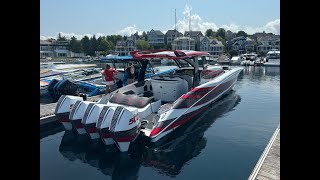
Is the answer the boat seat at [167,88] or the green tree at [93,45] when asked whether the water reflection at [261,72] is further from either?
the green tree at [93,45]

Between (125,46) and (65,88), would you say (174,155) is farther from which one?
(125,46)

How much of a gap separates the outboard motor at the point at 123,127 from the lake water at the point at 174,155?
610 mm

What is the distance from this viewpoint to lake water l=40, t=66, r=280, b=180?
31.7 ft

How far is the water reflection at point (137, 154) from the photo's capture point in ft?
32.9

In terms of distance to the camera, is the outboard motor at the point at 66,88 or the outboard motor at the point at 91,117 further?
the outboard motor at the point at 66,88

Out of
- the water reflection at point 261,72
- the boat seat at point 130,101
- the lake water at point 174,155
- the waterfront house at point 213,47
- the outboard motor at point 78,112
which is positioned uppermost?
the waterfront house at point 213,47

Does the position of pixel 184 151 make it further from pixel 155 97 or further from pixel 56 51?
pixel 56 51

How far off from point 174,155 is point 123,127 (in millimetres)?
2322

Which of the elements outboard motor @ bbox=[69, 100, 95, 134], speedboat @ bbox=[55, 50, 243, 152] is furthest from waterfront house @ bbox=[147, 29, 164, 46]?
outboard motor @ bbox=[69, 100, 95, 134]

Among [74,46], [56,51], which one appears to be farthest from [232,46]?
[56,51]

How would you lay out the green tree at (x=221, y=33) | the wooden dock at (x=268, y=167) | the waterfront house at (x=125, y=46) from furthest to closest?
the green tree at (x=221, y=33), the waterfront house at (x=125, y=46), the wooden dock at (x=268, y=167)

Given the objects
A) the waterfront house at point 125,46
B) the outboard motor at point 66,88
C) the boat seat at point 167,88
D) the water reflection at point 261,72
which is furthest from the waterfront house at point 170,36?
the boat seat at point 167,88

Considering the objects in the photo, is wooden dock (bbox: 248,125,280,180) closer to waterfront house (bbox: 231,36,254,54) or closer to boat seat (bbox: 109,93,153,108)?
boat seat (bbox: 109,93,153,108)
